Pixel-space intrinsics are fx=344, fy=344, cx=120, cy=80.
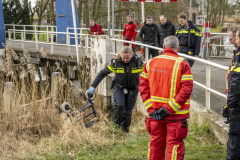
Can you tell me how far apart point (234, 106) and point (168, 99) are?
2.24 ft

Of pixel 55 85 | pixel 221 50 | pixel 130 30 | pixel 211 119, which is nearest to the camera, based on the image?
pixel 211 119

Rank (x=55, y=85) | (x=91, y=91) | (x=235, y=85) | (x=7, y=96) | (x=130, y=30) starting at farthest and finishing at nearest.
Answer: (x=130, y=30) < (x=55, y=85) < (x=7, y=96) < (x=91, y=91) < (x=235, y=85)

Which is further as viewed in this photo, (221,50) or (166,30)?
(221,50)

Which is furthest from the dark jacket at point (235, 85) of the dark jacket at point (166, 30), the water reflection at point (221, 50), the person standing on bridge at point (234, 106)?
the water reflection at point (221, 50)

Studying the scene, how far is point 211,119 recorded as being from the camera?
5242 mm

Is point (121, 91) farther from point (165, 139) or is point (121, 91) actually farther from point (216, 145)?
point (165, 139)

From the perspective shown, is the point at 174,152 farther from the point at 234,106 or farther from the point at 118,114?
the point at 118,114

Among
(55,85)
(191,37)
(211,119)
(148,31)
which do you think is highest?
(148,31)

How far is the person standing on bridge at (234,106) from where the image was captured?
348cm

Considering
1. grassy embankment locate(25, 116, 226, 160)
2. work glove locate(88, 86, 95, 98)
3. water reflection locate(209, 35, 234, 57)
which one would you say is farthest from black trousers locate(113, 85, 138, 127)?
water reflection locate(209, 35, 234, 57)

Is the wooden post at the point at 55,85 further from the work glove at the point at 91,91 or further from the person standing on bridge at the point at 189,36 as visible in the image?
the person standing on bridge at the point at 189,36

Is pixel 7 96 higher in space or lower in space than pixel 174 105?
lower

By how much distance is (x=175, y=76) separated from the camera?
365 cm

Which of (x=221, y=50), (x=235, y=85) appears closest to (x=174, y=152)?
(x=235, y=85)
